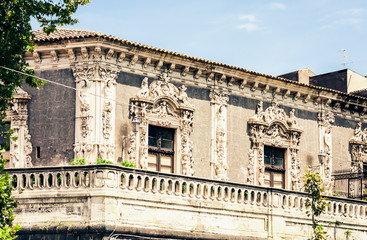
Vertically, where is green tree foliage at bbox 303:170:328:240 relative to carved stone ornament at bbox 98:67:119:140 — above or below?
below

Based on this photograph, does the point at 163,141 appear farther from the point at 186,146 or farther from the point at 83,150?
the point at 83,150

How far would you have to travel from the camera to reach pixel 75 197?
26781 mm

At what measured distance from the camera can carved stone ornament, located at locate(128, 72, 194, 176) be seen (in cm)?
3131

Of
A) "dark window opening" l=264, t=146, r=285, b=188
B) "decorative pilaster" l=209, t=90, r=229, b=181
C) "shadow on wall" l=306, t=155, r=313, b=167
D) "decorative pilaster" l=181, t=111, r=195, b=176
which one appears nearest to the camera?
"decorative pilaster" l=181, t=111, r=195, b=176

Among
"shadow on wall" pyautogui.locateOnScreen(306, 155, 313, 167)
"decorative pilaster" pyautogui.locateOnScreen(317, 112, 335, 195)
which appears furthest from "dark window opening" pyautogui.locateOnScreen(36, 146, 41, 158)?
"decorative pilaster" pyautogui.locateOnScreen(317, 112, 335, 195)

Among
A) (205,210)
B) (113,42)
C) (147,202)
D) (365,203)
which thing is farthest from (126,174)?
(365,203)

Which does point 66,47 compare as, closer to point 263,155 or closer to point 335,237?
point 263,155

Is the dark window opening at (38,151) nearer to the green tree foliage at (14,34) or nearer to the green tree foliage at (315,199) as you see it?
the green tree foliage at (14,34)

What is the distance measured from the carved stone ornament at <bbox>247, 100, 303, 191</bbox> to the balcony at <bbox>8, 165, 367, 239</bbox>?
13.5 ft

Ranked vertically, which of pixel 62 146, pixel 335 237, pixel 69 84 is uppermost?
pixel 69 84

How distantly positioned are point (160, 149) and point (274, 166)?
19.4 ft

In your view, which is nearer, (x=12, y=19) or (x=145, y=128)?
(x=12, y=19)

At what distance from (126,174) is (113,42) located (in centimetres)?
554

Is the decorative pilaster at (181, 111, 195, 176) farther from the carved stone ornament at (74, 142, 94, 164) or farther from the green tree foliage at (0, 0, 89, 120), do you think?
the green tree foliage at (0, 0, 89, 120)
